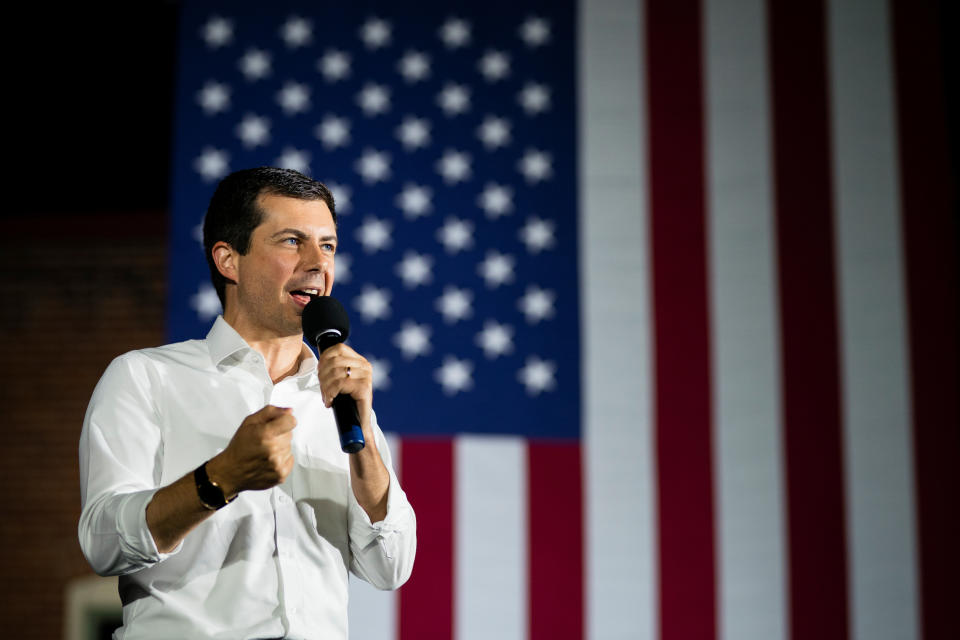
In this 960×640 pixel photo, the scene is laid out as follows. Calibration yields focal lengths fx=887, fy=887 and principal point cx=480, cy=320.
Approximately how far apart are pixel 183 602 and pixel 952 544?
2437 mm

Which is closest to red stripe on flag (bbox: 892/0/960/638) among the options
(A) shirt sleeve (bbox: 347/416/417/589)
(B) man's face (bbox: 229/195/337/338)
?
(A) shirt sleeve (bbox: 347/416/417/589)

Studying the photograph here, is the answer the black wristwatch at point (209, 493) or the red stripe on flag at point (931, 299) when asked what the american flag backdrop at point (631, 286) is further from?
the black wristwatch at point (209, 493)

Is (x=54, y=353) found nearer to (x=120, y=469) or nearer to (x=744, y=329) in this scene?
(x=744, y=329)

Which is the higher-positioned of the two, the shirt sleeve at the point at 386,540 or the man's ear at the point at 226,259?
the man's ear at the point at 226,259

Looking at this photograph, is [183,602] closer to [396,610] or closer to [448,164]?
[396,610]

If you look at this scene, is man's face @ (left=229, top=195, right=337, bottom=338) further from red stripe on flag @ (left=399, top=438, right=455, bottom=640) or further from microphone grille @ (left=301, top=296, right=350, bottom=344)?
red stripe on flag @ (left=399, top=438, right=455, bottom=640)

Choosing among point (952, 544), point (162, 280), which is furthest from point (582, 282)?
point (162, 280)

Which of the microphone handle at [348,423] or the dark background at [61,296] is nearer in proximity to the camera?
the microphone handle at [348,423]

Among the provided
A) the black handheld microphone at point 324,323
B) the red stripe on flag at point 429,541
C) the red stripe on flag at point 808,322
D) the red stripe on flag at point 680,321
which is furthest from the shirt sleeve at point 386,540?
the red stripe on flag at point 808,322

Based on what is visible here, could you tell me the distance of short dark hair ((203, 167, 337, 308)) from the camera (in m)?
1.26

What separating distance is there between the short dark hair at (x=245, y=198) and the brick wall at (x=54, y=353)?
14.0ft

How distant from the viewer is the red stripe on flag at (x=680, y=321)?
2711 mm

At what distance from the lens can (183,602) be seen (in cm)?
113

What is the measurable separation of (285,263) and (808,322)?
6.78ft
